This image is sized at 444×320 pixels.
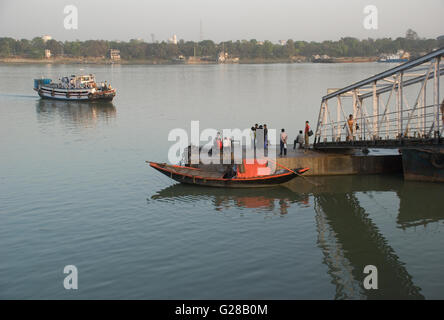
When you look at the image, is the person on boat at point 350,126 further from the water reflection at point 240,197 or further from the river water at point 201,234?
the water reflection at point 240,197

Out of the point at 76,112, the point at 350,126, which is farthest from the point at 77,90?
the point at 350,126

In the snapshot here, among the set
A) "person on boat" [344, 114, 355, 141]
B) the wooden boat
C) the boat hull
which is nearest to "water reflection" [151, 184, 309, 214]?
the wooden boat

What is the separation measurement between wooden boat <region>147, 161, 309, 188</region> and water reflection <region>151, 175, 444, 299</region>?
1.40 ft

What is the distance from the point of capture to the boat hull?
30109 mm

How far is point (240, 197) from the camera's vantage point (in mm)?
28938

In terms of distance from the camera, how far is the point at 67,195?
2958 centimetres

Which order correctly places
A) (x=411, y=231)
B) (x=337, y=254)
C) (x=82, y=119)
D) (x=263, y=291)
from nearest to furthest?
(x=263, y=291)
(x=337, y=254)
(x=411, y=231)
(x=82, y=119)

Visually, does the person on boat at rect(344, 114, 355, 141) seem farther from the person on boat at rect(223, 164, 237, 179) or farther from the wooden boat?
the person on boat at rect(223, 164, 237, 179)

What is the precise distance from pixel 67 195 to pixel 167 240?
33.6 ft

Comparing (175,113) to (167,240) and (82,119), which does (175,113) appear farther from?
(167,240)

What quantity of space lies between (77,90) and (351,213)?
70.9 m

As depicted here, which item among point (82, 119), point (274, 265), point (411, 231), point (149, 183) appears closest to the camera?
point (274, 265)

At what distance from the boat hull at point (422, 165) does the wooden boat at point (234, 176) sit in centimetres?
640
